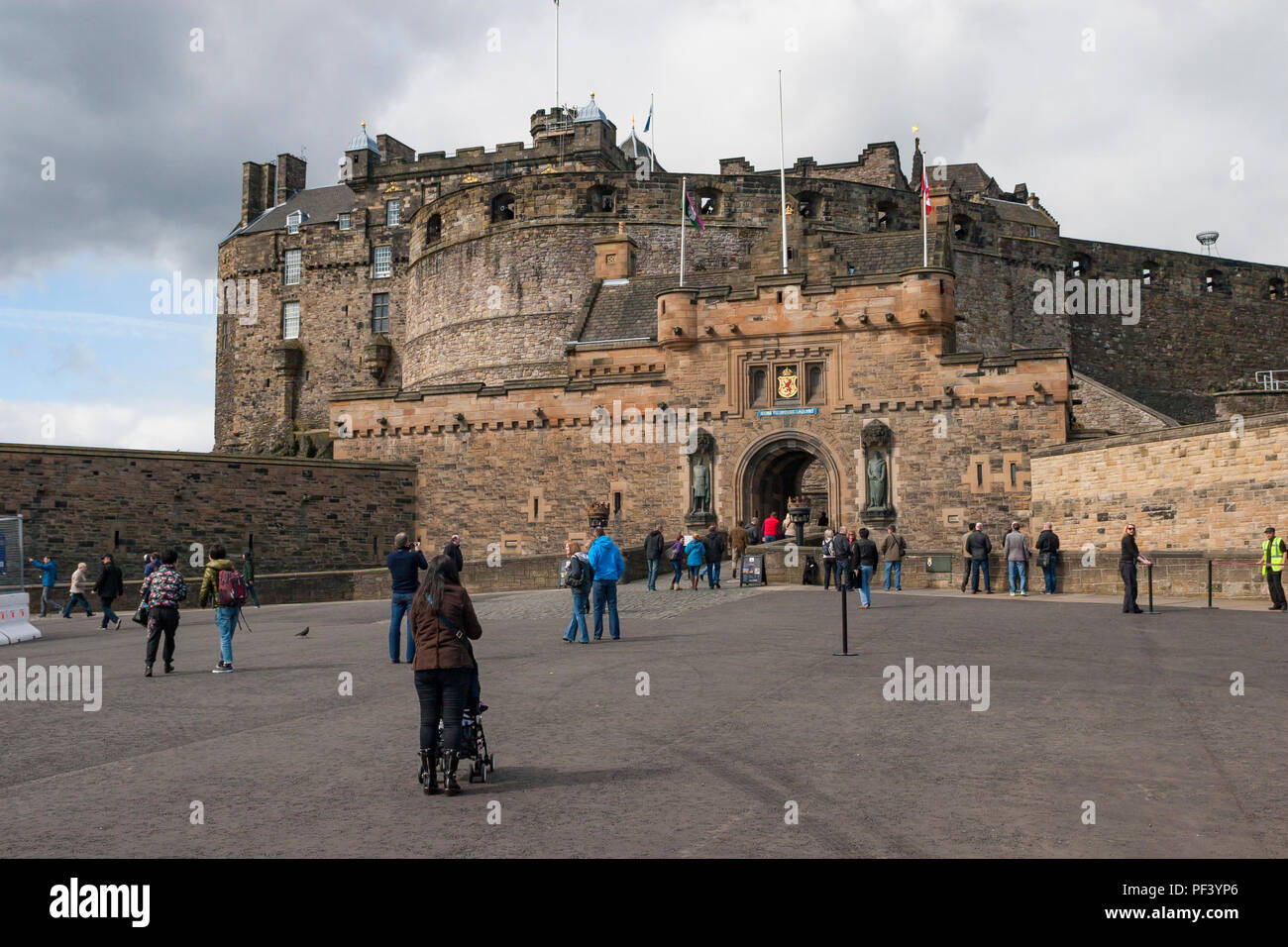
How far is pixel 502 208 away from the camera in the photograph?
41.3 metres

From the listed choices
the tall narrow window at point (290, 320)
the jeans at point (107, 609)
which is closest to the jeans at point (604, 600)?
the jeans at point (107, 609)

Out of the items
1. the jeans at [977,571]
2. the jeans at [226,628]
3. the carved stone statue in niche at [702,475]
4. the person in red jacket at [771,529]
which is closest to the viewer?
the jeans at [226,628]

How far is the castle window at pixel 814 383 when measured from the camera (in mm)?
27719

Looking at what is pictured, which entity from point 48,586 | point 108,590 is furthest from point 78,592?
point 108,590

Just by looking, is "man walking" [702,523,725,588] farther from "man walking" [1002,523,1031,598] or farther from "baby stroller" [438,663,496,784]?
"baby stroller" [438,663,496,784]

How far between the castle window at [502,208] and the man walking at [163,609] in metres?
31.0

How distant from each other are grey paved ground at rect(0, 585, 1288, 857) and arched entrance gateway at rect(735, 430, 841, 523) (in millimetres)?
14753

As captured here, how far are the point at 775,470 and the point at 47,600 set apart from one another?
16405 mm

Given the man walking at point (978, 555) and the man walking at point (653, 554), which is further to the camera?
the man walking at point (653, 554)

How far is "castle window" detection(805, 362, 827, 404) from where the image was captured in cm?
2772

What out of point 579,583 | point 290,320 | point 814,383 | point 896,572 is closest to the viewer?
point 579,583

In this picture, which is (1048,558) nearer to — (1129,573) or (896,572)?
(896,572)

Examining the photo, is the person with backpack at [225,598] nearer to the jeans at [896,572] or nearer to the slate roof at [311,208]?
the jeans at [896,572]

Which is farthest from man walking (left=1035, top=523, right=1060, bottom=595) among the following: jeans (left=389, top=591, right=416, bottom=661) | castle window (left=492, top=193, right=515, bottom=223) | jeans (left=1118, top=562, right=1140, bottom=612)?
castle window (left=492, top=193, right=515, bottom=223)
